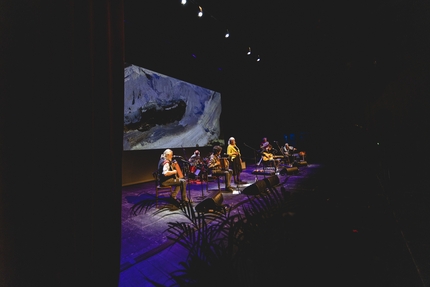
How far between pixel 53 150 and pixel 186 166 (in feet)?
12.1

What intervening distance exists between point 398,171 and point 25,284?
27.5ft

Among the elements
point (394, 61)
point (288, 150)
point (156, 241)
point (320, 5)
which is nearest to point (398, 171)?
point (394, 61)

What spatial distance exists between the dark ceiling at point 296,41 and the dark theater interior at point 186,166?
0.04 metres

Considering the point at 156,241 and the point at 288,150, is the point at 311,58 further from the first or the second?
the point at 156,241

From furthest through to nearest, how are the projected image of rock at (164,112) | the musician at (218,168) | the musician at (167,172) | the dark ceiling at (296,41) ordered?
the projected image of rock at (164,112) < the musician at (218,168) < the dark ceiling at (296,41) < the musician at (167,172)

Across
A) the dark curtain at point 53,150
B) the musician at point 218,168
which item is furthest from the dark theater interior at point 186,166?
the musician at point 218,168

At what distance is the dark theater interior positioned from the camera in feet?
3.53

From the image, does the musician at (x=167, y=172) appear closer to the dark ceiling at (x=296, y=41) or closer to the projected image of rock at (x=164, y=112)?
the projected image of rock at (x=164, y=112)

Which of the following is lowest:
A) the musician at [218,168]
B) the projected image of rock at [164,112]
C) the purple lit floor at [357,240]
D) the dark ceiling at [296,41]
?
the purple lit floor at [357,240]

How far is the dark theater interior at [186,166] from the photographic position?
1.08 metres

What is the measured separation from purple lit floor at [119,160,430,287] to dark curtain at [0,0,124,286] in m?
0.53

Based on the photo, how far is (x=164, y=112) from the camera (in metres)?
6.52

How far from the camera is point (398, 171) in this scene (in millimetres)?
5688

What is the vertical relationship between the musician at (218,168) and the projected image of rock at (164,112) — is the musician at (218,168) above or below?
below
